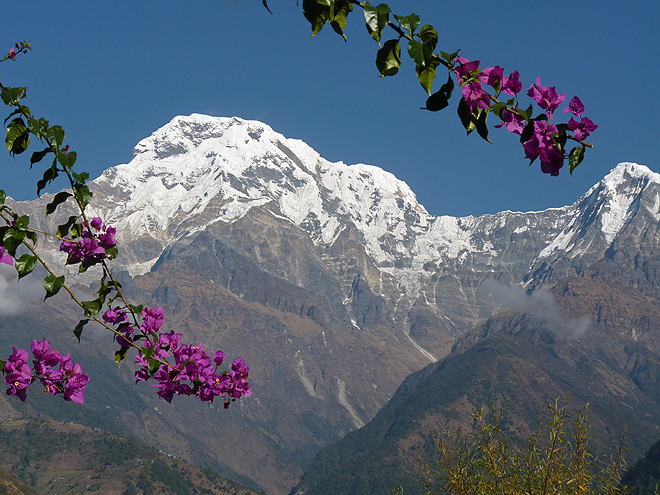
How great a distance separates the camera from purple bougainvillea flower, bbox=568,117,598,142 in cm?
514

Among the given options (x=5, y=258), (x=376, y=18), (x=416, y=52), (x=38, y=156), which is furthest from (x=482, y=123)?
(x=5, y=258)

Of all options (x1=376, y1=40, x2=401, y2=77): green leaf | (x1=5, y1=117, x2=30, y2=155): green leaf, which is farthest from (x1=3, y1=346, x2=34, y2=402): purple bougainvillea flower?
(x1=376, y1=40, x2=401, y2=77): green leaf

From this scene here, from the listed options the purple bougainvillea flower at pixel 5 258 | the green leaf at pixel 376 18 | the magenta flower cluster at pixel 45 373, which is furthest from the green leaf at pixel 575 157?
the purple bougainvillea flower at pixel 5 258

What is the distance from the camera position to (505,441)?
16.4m

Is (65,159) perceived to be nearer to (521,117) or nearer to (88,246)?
(88,246)

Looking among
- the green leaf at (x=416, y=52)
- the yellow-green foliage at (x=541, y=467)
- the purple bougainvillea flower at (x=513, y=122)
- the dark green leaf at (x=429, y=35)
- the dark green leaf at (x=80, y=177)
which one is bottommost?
the yellow-green foliage at (x=541, y=467)

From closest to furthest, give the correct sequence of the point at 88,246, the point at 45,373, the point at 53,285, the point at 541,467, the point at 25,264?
the point at 53,285 → the point at 25,264 → the point at 45,373 → the point at 88,246 → the point at 541,467

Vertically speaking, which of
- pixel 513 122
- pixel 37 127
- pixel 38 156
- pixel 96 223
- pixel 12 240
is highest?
pixel 37 127

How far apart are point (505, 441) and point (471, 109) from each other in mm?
13103

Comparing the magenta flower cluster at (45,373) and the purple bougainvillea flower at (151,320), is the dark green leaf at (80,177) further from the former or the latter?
the purple bougainvillea flower at (151,320)

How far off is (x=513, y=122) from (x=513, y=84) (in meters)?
0.37

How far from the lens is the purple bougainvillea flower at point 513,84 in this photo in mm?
5074

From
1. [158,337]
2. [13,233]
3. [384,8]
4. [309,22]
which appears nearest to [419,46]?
[384,8]

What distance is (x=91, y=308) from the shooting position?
6910 mm
